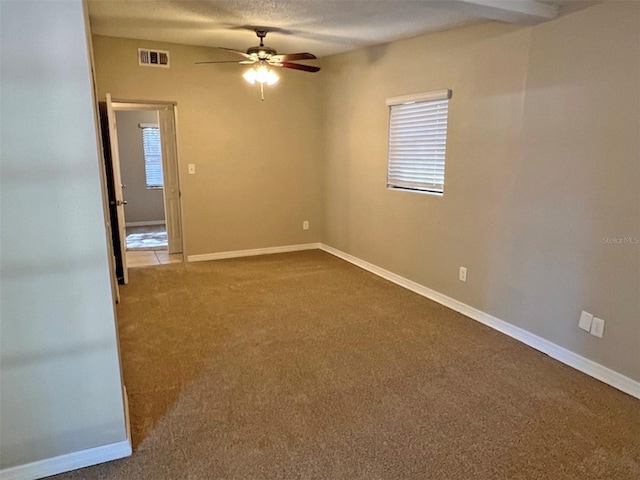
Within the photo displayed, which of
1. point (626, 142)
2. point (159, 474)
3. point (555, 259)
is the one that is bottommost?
point (159, 474)

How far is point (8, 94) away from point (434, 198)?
3.44 meters

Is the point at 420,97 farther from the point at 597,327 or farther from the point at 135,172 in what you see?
the point at 135,172

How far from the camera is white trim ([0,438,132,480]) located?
1944 millimetres

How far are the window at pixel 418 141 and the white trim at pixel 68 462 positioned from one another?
130 inches

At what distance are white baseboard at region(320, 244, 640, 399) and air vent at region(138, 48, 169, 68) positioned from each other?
3.51 meters

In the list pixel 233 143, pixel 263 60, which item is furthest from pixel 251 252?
pixel 263 60

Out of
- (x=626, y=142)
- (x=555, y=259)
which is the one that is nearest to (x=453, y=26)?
(x=626, y=142)

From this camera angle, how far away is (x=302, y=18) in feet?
12.0

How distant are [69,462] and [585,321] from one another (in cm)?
317

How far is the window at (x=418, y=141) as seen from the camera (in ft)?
13.3

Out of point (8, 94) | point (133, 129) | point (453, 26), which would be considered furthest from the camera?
point (133, 129)

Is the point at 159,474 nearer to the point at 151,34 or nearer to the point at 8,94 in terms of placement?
the point at 8,94

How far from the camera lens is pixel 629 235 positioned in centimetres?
265

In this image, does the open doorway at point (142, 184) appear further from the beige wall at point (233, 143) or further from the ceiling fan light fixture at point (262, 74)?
the ceiling fan light fixture at point (262, 74)
